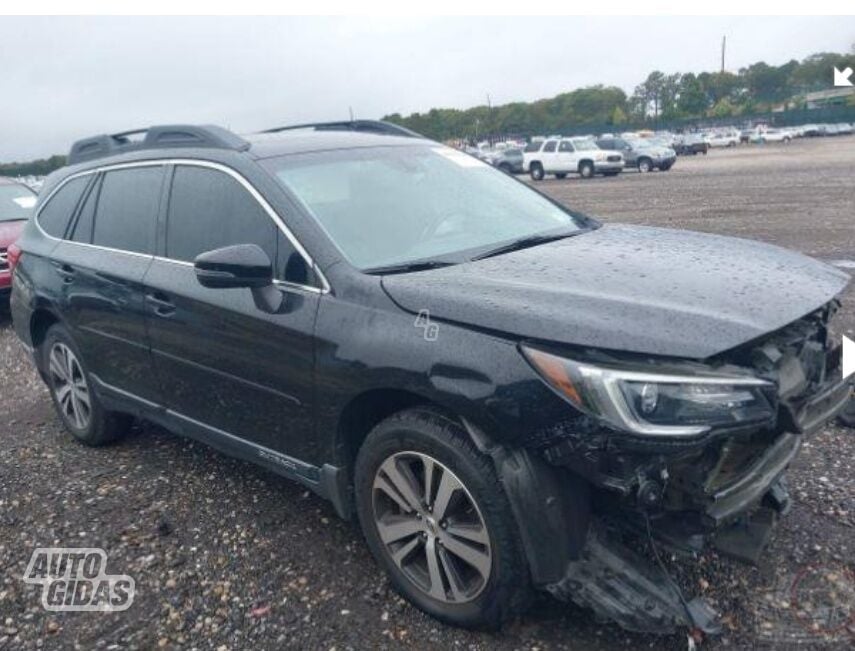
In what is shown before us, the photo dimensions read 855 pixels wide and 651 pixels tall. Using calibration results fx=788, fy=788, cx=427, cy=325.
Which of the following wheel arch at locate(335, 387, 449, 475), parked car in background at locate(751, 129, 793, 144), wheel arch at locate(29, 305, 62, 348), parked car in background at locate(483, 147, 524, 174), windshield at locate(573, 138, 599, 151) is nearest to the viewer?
wheel arch at locate(335, 387, 449, 475)

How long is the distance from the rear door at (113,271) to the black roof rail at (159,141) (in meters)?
0.16

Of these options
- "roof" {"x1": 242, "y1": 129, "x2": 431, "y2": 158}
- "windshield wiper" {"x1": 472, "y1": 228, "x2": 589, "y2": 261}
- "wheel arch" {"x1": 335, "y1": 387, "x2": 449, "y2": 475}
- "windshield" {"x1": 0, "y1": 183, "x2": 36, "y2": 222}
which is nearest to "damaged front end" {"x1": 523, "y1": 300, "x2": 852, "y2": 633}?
"wheel arch" {"x1": 335, "y1": 387, "x2": 449, "y2": 475}

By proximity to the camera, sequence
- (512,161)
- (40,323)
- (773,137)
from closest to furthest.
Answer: (40,323), (512,161), (773,137)

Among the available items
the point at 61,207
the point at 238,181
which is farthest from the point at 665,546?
the point at 61,207

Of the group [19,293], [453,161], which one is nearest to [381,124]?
[453,161]

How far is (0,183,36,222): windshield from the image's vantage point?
10.1m

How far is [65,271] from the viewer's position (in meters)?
4.68

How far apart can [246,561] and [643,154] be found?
34.5m

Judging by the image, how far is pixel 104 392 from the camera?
462cm

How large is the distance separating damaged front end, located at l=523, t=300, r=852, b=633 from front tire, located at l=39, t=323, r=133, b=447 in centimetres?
323

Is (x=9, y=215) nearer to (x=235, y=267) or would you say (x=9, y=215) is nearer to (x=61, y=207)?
(x=61, y=207)

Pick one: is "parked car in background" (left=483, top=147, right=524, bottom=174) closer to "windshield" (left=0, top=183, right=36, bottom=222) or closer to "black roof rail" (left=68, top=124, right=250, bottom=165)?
"windshield" (left=0, top=183, right=36, bottom=222)

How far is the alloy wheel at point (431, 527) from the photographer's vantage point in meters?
2.80

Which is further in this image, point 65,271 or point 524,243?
point 65,271
